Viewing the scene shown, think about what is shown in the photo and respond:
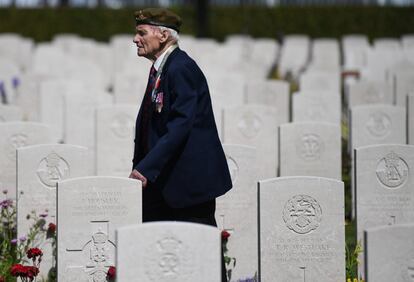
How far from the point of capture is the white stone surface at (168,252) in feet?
18.4

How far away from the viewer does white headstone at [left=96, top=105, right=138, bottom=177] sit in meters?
9.97

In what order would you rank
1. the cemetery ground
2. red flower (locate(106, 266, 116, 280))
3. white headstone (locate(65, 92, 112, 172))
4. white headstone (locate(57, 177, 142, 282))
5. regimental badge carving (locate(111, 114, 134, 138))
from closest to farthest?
1. red flower (locate(106, 266, 116, 280))
2. white headstone (locate(57, 177, 142, 282))
3. the cemetery ground
4. regimental badge carving (locate(111, 114, 134, 138))
5. white headstone (locate(65, 92, 112, 172))

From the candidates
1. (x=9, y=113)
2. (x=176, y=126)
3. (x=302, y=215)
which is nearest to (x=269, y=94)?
(x=9, y=113)

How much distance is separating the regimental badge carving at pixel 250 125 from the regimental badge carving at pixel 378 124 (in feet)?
3.35

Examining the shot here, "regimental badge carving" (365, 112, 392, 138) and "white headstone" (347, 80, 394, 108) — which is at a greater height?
"white headstone" (347, 80, 394, 108)

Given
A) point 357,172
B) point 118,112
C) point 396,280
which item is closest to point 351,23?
point 118,112

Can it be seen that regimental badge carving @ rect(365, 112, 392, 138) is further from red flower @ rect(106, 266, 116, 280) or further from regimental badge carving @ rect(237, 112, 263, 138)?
red flower @ rect(106, 266, 116, 280)

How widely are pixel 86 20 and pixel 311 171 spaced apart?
629 inches

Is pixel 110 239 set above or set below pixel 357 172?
below

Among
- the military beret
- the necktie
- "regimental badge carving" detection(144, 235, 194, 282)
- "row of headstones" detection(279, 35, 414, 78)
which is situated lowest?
"regimental badge carving" detection(144, 235, 194, 282)

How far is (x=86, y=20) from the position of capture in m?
24.6

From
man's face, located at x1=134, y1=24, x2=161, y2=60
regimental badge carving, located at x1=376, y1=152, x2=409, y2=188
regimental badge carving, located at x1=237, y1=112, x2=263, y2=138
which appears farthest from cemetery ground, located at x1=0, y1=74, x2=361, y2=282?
regimental badge carving, located at x1=237, y1=112, x2=263, y2=138

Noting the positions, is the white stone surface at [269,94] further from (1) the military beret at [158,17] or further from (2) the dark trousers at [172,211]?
(1) the military beret at [158,17]

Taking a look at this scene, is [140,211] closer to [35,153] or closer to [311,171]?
[35,153]
